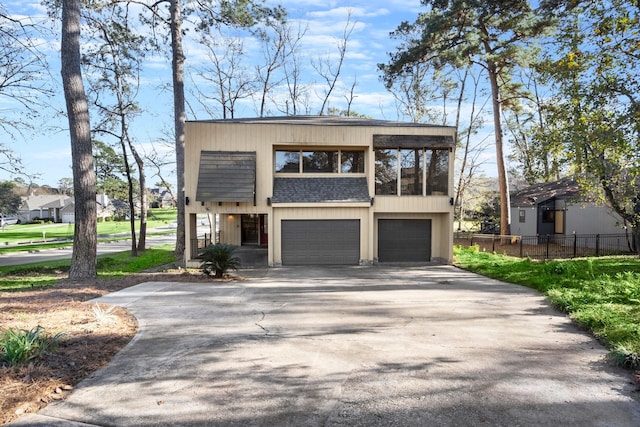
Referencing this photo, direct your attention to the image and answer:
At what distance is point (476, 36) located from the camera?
1880cm

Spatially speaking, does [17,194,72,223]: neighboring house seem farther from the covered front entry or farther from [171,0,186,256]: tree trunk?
[171,0,186,256]: tree trunk

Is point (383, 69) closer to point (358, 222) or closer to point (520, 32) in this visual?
point (520, 32)

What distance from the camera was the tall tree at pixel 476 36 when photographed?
704 inches

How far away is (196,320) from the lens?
6.85 meters

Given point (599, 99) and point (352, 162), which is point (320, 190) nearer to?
point (352, 162)

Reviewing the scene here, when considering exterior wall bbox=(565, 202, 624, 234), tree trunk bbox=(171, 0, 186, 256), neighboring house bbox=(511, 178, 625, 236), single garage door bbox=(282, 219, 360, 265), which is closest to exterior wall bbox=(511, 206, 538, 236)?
neighboring house bbox=(511, 178, 625, 236)

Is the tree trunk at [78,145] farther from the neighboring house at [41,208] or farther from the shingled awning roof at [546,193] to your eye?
the neighboring house at [41,208]

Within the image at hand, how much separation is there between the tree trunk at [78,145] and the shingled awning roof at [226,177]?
3.63 m

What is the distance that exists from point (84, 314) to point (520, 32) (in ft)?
72.4

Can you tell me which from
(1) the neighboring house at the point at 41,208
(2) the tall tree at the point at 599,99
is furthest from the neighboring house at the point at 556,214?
(1) the neighboring house at the point at 41,208

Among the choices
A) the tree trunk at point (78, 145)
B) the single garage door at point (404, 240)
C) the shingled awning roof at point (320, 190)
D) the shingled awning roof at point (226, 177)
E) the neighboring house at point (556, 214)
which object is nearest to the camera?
the tree trunk at point (78, 145)

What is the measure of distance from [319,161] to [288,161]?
1293 millimetres

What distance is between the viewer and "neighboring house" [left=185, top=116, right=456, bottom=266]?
1419 centimetres

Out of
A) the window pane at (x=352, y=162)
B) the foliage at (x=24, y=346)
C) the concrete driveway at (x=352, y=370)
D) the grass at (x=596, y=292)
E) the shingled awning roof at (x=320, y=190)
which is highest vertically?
the window pane at (x=352, y=162)
